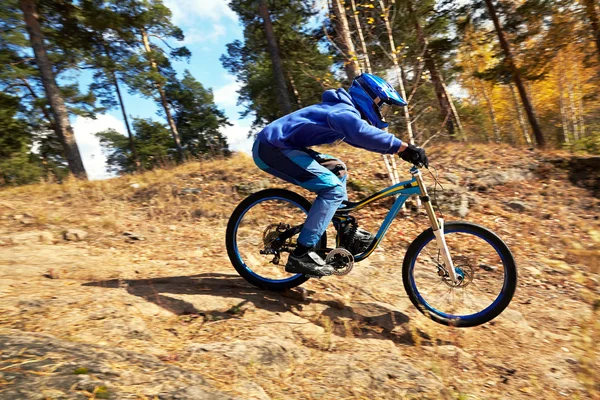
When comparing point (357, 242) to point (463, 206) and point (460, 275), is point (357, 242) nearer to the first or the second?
point (460, 275)

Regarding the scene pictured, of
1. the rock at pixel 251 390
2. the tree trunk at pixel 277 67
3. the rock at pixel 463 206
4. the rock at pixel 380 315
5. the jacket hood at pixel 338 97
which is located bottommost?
the rock at pixel 380 315

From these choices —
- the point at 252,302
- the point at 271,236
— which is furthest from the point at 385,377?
the point at 271,236

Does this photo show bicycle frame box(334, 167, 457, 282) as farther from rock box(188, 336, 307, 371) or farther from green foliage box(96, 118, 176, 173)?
green foliage box(96, 118, 176, 173)

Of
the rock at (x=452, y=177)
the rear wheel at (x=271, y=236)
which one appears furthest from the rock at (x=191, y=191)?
the rock at (x=452, y=177)

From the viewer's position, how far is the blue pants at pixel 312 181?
337 centimetres

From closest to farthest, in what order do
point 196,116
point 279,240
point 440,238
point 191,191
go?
point 440,238 < point 279,240 < point 191,191 < point 196,116

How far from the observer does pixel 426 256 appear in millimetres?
3457

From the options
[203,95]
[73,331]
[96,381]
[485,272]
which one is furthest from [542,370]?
[203,95]

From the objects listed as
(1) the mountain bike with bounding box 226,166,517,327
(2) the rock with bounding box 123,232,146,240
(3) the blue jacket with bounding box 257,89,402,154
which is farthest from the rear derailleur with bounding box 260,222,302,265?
(2) the rock with bounding box 123,232,146,240

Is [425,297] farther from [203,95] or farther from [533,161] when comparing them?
[203,95]

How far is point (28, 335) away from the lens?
246 cm

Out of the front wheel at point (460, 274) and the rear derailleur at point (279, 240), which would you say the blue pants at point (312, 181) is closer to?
the rear derailleur at point (279, 240)

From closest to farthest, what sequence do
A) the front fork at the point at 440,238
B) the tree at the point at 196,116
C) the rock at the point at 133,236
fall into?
1. the front fork at the point at 440,238
2. the rock at the point at 133,236
3. the tree at the point at 196,116

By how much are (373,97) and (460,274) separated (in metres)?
1.82
